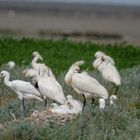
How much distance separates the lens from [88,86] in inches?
544

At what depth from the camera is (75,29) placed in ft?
158

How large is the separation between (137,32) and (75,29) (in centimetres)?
384

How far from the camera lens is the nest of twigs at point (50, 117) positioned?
11.7 meters

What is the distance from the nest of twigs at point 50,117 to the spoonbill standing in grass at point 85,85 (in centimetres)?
173

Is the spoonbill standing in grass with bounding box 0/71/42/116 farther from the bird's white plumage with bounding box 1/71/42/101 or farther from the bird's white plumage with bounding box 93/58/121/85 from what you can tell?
the bird's white plumage with bounding box 93/58/121/85

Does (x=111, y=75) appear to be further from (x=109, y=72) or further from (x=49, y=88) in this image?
(x=49, y=88)

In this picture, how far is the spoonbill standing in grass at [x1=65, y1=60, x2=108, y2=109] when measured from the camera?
45.0 ft

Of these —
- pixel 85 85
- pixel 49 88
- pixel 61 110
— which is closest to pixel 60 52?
pixel 85 85

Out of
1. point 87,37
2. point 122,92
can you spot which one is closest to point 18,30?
point 87,37

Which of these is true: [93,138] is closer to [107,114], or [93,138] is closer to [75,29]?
[107,114]

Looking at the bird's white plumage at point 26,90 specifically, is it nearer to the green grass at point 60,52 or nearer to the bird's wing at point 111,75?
the bird's wing at point 111,75

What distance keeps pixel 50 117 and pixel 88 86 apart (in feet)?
7.04

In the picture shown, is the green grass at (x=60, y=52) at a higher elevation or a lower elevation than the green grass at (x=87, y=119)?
higher

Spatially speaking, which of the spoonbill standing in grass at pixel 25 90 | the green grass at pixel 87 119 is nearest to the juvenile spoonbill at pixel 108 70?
the green grass at pixel 87 119
